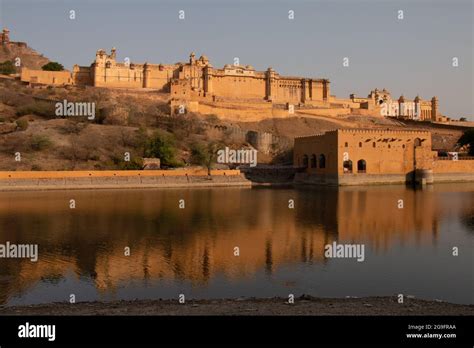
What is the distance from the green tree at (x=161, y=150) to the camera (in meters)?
41.8

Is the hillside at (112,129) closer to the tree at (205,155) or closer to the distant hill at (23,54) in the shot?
the tree at (205,155)

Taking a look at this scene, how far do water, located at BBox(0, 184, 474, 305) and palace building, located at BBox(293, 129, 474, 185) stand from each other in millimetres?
15701

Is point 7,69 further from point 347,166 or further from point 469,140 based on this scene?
point 469,140

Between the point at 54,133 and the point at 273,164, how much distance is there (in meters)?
20.7

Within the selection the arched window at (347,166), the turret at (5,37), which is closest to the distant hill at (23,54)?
the turret at (5,37)

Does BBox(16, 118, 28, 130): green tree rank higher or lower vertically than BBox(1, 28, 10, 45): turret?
lower

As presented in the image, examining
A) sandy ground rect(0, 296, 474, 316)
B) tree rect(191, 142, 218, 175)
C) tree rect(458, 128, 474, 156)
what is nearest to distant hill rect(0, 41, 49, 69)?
tree rect(191, 142, 218, 175)

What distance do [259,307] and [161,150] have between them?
114 feet

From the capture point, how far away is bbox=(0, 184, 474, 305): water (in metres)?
10.0

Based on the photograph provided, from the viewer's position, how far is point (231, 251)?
1357 cm

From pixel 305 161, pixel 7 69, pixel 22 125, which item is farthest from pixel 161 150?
pixel 7 69

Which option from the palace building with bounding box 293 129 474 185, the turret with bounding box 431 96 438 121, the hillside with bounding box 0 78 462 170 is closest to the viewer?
the palace building with bounding box 293 129 474 185

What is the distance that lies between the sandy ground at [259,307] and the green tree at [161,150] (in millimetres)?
Answer: 33300

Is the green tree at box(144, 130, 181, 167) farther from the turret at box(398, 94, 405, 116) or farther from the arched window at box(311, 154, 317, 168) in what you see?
the turret at box(398, 94, 405, 116)
